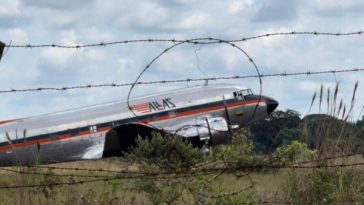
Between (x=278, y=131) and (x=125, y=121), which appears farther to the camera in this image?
(x=125, y=121)

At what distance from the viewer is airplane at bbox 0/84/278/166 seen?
27.4 meters

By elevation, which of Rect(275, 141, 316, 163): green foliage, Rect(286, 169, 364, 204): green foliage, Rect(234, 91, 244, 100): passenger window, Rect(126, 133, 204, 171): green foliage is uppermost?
Rect(234, 91, 244, 100): passenger window

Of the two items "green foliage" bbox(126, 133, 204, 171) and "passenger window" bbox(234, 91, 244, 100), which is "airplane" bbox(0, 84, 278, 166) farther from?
"green foliage" bbox(126, 133, 204, 171)

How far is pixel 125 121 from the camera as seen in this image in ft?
93.2

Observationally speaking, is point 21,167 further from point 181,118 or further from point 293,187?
point 181,118

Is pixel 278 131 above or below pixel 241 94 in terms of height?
below

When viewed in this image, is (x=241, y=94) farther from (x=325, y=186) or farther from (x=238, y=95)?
(x=325, y=186)

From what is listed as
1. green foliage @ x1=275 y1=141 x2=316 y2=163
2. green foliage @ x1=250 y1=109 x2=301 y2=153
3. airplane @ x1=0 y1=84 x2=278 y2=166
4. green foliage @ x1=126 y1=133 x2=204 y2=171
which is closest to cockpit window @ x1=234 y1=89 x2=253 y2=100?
airplane @ x1=0 y1=84 x2=278 y2=166

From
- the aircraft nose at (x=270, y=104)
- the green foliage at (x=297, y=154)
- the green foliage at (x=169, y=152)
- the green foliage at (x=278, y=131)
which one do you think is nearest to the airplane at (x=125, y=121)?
the aircraft nose at (x=270, y=104)

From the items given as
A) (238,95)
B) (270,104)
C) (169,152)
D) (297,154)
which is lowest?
(169,152)

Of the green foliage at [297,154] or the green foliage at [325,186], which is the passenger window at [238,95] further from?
the green foliage at [325,186]

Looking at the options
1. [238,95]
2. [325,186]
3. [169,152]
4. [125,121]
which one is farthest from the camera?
[125,121]

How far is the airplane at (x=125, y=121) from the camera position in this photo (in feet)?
89.8

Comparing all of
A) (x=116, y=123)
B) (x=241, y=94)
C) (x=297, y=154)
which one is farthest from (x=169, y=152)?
(x=116, y=123)
